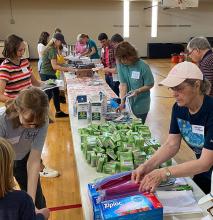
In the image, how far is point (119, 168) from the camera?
1796mm

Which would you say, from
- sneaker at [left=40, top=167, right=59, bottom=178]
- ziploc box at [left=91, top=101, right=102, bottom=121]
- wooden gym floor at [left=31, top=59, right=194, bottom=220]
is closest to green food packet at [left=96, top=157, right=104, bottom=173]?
ziploc box at [left=91, top=101, right=102, bottom=121]

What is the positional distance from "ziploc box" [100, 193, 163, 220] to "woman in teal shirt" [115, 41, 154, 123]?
1640 millimetres

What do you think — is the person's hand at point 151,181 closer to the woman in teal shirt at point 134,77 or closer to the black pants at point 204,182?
the black pants at point 204,182

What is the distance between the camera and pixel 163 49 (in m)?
13.8

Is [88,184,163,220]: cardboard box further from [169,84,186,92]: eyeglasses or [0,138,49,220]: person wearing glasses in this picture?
[169,84,186,92]: eyeglasses

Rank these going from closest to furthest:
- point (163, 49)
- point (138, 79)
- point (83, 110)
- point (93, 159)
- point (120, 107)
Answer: point (93, 159)
point (83, 110)
point (120, 107)
point (138, 79)
point (163, 49)

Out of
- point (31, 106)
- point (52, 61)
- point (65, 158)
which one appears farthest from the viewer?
point (52, 61)

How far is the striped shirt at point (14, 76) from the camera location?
8.96 feet

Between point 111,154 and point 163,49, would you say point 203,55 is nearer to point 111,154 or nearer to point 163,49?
point 111,154

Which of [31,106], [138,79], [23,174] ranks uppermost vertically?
[31,106]

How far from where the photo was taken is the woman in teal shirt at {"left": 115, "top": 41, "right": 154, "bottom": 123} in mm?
2898

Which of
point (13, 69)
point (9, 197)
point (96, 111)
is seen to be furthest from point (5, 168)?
point (13, 69)

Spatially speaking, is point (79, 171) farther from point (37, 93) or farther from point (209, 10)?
point (209, 10)

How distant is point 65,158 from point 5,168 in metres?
2.73
